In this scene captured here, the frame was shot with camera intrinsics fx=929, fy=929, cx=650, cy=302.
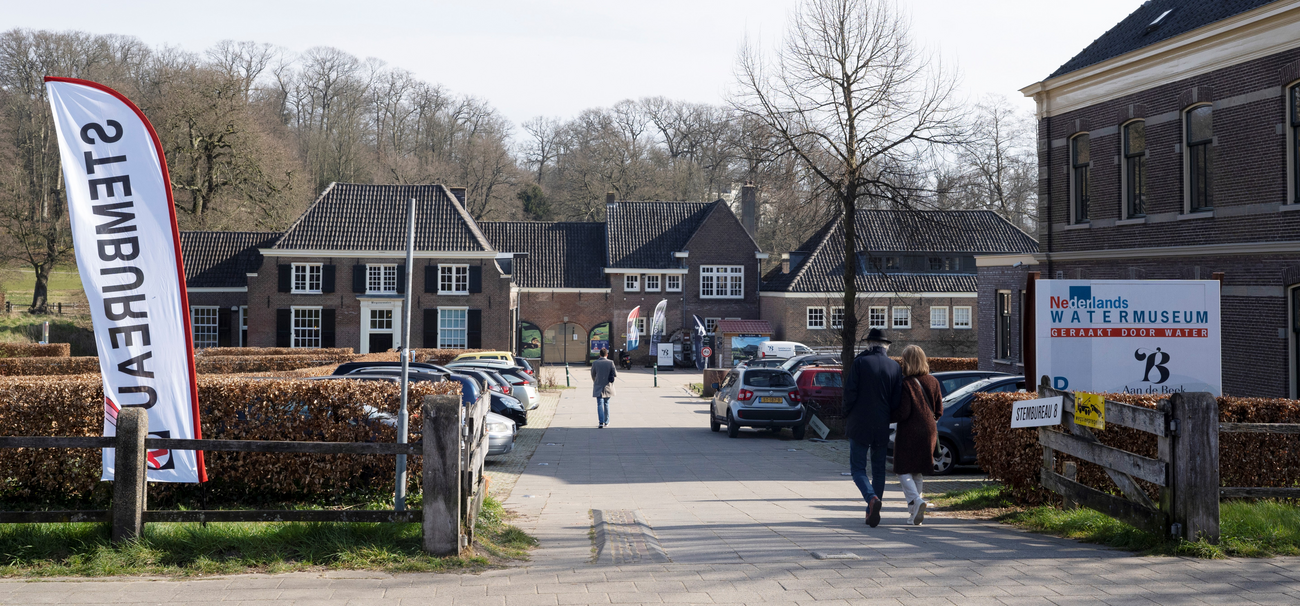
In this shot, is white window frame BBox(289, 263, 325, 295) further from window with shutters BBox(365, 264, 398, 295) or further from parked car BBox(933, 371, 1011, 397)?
parked car BBox(933, 371, 1011, 397)

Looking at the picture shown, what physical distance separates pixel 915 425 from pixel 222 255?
44.3 metres

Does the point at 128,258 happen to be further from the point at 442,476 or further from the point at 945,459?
the point at 945,459

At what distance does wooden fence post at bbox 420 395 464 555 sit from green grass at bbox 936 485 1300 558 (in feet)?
16.7

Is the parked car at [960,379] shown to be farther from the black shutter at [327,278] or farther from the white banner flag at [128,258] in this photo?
the black shutter at [327,278]

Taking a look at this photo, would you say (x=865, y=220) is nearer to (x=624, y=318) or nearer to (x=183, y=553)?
(x=624, y=318)

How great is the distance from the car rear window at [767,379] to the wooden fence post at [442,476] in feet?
45.5

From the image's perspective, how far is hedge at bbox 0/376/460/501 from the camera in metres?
8.37

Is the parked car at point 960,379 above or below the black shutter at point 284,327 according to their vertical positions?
below

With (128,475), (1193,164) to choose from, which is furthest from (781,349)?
(128,475)

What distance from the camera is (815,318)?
4900 centimetres

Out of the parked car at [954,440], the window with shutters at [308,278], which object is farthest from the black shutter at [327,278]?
the parked car at [954,440]

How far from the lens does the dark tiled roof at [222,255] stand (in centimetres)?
4528

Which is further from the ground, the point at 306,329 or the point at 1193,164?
the point at 1193,164

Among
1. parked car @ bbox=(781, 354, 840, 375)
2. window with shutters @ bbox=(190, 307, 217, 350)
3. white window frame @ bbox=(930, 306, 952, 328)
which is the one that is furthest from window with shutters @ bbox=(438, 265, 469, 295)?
white window frame @ bbox=(930, 306, 952, 328)
